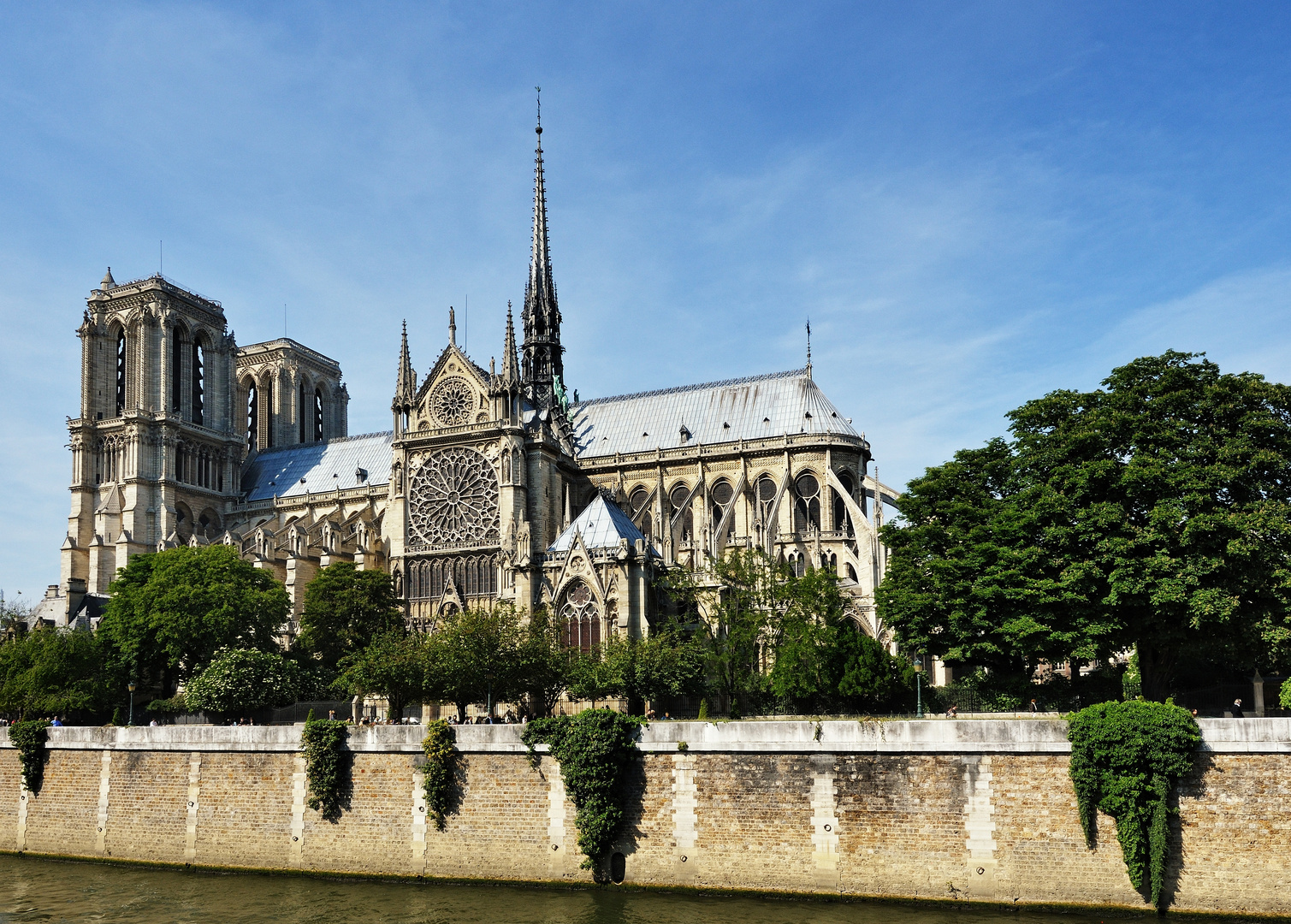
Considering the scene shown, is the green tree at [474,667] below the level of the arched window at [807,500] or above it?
below

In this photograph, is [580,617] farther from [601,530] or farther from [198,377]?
[198,377]

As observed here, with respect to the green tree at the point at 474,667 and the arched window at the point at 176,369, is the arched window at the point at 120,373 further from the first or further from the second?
the green tree at the point at 474,667

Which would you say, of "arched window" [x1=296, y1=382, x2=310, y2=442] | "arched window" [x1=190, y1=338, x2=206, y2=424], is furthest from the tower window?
"arched window" [x1=296, y1=382, x2=310, y2=442]

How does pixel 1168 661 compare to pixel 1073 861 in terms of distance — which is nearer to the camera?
pixel 1073 861

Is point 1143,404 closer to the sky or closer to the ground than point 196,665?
closer to the sky

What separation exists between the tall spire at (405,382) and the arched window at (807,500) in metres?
22.3

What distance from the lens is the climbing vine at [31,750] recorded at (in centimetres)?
4116

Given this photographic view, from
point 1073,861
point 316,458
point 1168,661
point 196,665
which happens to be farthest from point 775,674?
point 316,458

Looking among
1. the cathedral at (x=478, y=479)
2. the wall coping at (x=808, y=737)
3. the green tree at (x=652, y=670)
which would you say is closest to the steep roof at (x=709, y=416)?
the cathedral at (x=478, y=479)

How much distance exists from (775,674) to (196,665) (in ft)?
87.3

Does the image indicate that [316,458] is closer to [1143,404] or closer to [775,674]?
[775,674]

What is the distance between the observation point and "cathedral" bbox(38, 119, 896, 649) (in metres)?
60.8

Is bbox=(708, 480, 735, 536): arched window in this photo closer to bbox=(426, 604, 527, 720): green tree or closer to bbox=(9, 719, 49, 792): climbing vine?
bbox=(426, 604, 527, 720): green tree

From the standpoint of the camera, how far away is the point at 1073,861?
94.2 ft
